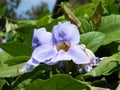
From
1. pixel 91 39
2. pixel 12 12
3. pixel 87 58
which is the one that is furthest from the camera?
pixel 12 12

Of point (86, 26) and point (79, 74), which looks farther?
point (86, 26)

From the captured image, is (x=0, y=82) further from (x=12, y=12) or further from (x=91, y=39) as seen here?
(x=12, y=12)

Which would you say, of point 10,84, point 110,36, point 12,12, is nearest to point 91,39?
point 110,36

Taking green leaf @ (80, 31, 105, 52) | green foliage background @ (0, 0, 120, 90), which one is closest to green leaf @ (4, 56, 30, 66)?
green foliage background @ (0, 0, 120, 90)

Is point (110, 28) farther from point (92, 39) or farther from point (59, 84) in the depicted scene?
A: point (59, 84)

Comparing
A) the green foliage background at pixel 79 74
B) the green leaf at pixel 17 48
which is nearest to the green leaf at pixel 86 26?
the green foliage background at pixel 79 74

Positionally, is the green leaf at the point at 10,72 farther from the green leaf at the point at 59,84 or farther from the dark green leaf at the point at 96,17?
the dark green leaf at the point at 96,17

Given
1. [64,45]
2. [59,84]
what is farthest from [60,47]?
[59,84]
